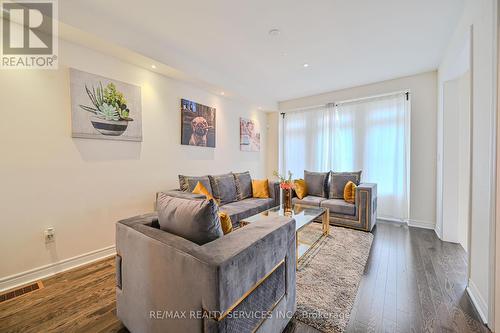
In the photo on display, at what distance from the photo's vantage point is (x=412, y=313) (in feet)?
5.22

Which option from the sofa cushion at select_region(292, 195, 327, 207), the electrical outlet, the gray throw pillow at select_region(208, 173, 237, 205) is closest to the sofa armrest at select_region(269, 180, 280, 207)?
the sofa cushion at select_region(292, 195, 327, 207)

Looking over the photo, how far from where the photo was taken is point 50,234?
83.8 inches

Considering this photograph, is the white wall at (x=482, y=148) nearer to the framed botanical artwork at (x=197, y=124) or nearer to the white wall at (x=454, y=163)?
the white wall at (x=454, y=163)

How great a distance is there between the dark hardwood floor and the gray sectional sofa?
88 centimetres

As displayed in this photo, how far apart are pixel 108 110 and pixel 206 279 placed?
2.49 meters

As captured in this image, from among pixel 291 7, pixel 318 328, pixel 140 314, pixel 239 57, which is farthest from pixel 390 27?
pixel 140 314

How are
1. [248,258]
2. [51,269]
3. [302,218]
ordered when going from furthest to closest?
[302,218]
[51,269]
[248,258]

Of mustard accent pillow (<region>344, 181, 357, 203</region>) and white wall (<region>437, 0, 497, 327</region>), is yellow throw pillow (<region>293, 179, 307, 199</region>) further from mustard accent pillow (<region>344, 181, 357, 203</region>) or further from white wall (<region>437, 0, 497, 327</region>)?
white wall (<region>437, 0, 497, 327</region>)

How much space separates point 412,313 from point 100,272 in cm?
289

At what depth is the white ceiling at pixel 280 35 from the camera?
2.03 metres

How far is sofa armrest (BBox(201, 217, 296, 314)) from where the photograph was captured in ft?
3.02

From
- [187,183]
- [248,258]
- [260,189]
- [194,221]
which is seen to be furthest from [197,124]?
[248,258]

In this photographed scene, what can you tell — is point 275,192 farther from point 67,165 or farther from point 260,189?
point 67,165

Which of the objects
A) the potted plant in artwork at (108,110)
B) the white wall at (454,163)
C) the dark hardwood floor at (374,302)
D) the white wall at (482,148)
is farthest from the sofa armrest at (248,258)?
the white wall at (454,163)
